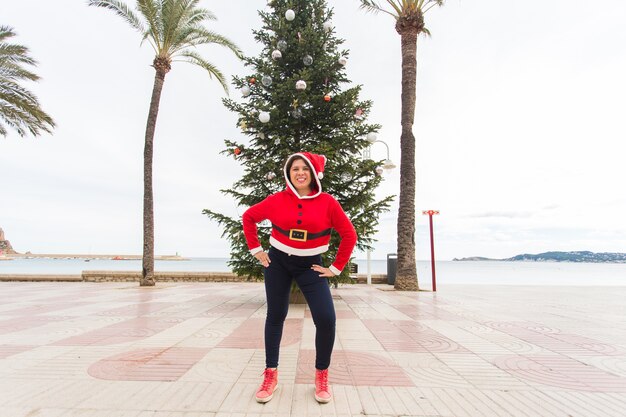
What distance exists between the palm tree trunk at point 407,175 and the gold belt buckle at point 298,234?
30.1 ft

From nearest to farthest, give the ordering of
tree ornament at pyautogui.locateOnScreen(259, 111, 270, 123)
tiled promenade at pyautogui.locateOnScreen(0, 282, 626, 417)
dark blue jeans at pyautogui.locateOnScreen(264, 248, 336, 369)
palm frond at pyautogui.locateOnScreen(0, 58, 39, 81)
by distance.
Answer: tiled promenade at pyautogui.locateOnScreen(0, 282, 626, 417), dark blue jeans at pyautogui.locateOnScreen(264, 248, 336, 369), tree ornament at pyautogui.locateOnScreen(259, 111, 270, 123), palm frond at pyautogui.locateOnScreen(0, 58, 39, 81)

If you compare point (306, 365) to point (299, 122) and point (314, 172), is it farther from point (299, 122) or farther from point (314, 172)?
point (299, 122)

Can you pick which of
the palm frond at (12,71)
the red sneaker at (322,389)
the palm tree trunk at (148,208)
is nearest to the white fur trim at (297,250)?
the red sneaker at (322,389)

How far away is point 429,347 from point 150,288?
34.2 ft

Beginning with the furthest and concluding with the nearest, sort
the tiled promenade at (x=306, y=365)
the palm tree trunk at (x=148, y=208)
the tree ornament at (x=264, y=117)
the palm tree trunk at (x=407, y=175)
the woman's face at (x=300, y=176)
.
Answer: the palm tree trunk at (x=148, y=208), the palm tree trunk at (x=407, y=175), the tree ornament at (x=264, y=117), the woman's face at (x=300, y=176), the tiled promenade at (x=306, y=365)

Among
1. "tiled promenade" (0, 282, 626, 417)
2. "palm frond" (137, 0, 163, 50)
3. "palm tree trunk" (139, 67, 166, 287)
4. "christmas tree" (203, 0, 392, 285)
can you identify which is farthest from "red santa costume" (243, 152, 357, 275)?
"palm frond" (137, 0, 163, 50)

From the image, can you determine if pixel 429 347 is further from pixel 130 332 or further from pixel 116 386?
pixel 130 332

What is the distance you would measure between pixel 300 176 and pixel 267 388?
166cm

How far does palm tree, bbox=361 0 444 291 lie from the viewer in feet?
37.3

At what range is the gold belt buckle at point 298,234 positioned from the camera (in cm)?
269

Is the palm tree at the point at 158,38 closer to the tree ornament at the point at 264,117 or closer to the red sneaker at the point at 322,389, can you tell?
the tree ornament at the point at 264,117

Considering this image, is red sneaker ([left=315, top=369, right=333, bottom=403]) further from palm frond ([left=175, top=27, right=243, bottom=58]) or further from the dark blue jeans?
palm frond ([left=175, top=27, right=243, bottom=58])

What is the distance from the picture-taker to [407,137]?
11719 millimetres

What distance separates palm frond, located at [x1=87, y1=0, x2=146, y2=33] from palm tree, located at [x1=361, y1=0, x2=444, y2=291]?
27.8ft
